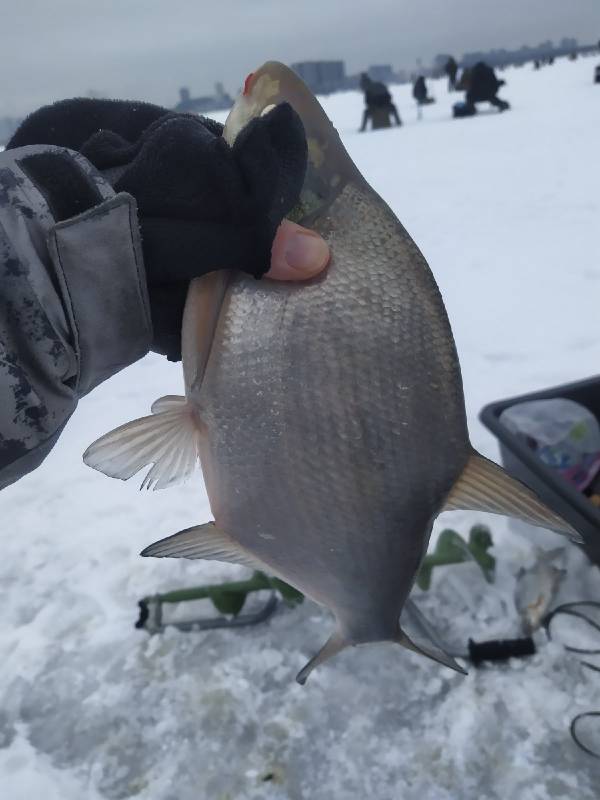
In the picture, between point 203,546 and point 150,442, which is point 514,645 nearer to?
point 203,546

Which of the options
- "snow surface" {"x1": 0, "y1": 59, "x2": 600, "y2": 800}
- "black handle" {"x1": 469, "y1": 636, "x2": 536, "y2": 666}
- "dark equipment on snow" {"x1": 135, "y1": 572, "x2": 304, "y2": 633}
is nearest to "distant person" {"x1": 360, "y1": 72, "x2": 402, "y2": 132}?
"snow surface" {"x1": 0, "y1": 59, "x2": 600, "y2": 800}

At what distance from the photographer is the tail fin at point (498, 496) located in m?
1.51

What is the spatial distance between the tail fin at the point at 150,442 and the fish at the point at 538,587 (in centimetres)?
159

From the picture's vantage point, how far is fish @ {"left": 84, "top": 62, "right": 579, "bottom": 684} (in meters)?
1.47

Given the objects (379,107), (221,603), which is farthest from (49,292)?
(379,107)

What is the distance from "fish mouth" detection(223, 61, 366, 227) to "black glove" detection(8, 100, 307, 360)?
3.9 inches

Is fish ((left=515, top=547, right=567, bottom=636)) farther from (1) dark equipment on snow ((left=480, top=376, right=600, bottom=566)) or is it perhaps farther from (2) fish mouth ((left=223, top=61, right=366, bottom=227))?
(2) fish mouth ((left=223, top=61, right=366, bottom=227))

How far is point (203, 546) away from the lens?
1665mm

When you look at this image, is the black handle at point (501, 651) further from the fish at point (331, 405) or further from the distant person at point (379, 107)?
the distant person at point (379, 107)

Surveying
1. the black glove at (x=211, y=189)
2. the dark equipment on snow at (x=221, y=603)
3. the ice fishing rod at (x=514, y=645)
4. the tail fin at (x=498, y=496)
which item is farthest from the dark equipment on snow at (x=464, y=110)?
the tail fin at (x=498, y=496)

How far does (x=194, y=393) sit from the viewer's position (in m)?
1.58

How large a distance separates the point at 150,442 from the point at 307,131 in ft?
2.65

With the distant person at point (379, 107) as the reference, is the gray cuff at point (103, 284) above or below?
above

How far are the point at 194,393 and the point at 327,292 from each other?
39 cm
